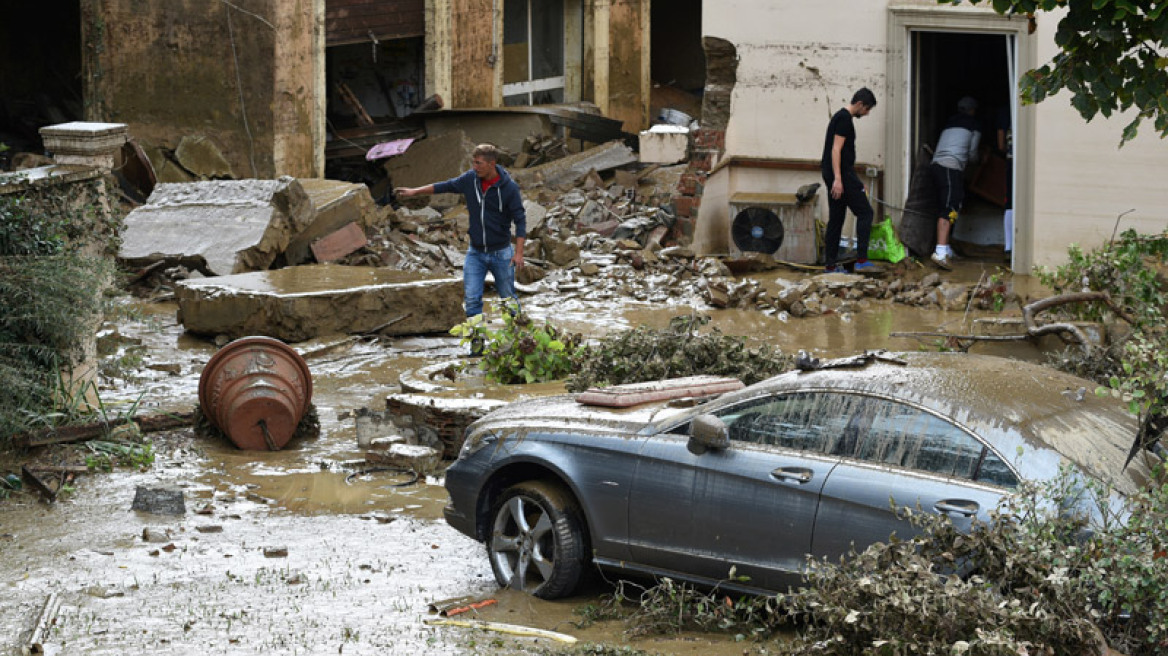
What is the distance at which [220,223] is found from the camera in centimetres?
1662

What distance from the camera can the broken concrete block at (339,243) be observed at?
17.5 m

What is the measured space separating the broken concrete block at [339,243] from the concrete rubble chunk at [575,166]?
14.9 ft

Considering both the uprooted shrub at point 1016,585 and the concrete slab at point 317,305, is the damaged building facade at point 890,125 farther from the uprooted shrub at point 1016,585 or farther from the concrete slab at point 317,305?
the uprooted shrub at point 1016,585

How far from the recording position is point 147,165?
18.9 metres

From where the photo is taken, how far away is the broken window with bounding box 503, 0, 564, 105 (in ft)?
86.7

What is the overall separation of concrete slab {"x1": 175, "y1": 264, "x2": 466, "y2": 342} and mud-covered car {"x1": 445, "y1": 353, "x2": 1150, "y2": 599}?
6795 mm

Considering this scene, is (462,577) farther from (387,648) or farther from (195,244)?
(195,244)

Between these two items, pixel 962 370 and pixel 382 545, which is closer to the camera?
pixel 962 370

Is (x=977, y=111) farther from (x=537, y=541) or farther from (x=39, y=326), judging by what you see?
(x=537, y=541)

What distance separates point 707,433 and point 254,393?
4878mm

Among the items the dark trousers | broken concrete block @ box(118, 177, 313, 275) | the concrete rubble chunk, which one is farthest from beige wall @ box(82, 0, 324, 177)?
the dark trousers

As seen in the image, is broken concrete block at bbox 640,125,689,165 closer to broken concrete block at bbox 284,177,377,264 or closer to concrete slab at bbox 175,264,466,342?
broken concrete block at bbox 284,177,377,264

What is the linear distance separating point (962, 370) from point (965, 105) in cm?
1119

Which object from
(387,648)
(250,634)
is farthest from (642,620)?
(250,634)
